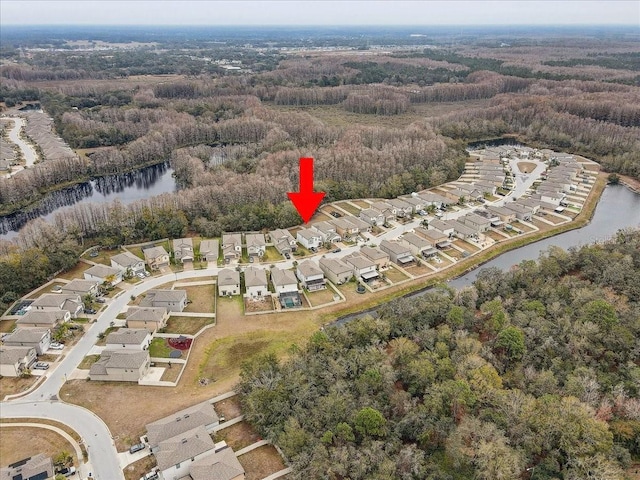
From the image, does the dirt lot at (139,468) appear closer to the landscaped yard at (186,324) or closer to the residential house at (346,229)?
the landscaped yard at (186,324)

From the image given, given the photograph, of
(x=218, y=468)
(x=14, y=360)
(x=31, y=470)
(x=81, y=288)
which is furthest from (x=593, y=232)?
(x=14, y=360)

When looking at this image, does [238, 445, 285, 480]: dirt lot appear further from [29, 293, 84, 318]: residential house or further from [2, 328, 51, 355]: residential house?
[29, 293, 84, 318]: residential house

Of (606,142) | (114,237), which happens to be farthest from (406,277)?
(606,142)

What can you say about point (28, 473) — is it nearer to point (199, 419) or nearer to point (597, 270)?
point (199, 419)

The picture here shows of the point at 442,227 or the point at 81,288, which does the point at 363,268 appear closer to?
the point at 442,227

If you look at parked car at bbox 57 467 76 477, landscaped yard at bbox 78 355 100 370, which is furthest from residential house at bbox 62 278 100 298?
parked car at bbox 57 467 76 477

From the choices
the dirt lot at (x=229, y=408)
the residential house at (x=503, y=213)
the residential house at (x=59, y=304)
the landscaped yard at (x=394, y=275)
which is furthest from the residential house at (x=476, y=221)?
the residential house at (x=59, y=304)
